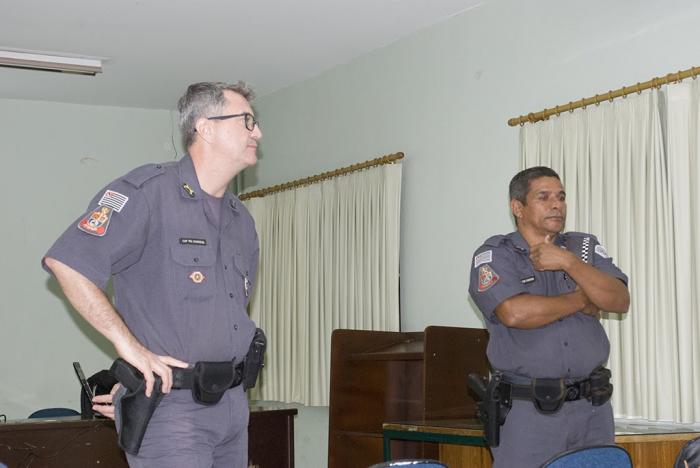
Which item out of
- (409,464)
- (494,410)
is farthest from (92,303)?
(494,410)

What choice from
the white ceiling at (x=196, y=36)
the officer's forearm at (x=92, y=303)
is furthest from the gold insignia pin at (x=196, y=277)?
the white ceiling at (x=196, y=36)

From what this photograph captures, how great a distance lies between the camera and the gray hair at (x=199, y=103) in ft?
9.16

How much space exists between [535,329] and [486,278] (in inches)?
10.7

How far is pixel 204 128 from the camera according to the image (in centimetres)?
278

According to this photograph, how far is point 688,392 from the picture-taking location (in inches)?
164

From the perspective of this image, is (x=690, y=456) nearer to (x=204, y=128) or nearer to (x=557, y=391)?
(x=557, y=391)

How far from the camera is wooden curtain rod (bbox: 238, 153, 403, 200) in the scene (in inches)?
243

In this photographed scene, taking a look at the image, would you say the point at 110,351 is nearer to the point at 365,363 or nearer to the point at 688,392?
the point at 365,363

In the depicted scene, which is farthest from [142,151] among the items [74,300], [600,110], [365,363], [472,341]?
[74,300]

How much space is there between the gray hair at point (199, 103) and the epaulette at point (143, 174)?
0.18m

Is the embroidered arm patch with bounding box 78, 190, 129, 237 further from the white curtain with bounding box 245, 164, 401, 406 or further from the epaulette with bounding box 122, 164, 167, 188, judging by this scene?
the white curtain with bounding box 245, 164, 401, 406

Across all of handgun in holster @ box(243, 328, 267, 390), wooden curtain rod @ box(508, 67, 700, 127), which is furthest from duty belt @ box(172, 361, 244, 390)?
wooden curtain rod @ box(508, 67, 700, 127)

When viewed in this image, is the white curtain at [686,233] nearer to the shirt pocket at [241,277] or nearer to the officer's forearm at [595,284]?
the officer's forearm at [595,284]

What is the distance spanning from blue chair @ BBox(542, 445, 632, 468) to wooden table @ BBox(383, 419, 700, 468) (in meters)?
1.08
